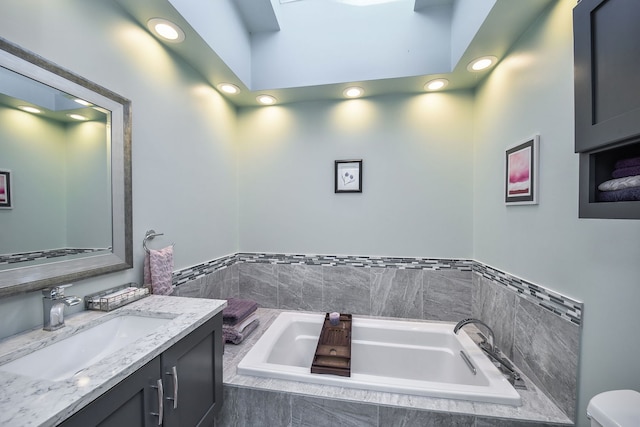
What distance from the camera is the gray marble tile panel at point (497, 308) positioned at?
5.50 feet

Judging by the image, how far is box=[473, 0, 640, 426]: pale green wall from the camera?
101 centimetres

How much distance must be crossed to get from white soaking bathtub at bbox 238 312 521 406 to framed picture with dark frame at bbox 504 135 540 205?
1.11 metres

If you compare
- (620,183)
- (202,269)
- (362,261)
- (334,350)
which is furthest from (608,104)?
(202,269)

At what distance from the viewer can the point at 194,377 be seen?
1.16 meters

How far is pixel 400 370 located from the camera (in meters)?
2.04

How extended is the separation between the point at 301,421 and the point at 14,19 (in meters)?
2.27

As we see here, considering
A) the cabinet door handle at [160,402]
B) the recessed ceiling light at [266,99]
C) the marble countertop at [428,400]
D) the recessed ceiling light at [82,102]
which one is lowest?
the marble countertop at [428,400]

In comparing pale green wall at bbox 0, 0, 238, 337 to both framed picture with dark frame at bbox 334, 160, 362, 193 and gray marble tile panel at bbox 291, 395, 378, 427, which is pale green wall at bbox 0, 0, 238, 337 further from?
gray marble tile panel at bbox 291, 395, 378, 427

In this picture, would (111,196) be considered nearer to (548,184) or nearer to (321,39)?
(321,39)

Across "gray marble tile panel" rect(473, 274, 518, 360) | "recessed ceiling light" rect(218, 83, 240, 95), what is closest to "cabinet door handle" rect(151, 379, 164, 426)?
"gray marble tile panel" rect(473, 274, 518, 360)

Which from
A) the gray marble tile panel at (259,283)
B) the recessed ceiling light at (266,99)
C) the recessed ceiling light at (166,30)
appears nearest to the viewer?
the recessed ceiling light at (166,30)

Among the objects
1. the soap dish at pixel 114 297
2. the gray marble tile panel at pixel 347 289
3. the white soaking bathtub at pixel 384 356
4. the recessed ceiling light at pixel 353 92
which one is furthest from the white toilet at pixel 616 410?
the recessed ceiling light at pixel 353 92

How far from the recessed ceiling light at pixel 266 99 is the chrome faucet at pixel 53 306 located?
204cm

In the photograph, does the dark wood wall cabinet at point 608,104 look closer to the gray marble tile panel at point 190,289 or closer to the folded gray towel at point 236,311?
the folded gray towel at point 236,311
